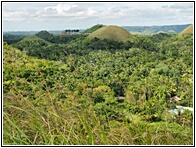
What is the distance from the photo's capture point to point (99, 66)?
8969 mm

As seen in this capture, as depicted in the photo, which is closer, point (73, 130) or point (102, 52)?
point (73, 130)

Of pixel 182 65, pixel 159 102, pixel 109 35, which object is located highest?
pixel 109 35

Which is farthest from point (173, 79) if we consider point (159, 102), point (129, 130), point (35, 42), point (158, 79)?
point (129, 130)

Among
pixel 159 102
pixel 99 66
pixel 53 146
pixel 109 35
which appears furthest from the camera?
pixel 99 66

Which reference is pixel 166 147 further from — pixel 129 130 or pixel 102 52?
pixel 102 52

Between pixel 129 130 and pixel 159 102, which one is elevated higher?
pixel 129 130

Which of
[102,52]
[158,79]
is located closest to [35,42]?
[102,52]

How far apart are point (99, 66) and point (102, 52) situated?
2.35 feet

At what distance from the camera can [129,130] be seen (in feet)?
2.93

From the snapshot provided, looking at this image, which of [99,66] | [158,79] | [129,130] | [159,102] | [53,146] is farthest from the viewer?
[158,79]

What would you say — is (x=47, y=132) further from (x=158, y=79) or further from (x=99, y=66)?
(x=158, y=79)

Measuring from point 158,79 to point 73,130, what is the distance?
9380mm

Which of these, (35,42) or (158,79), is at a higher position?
(35,42)

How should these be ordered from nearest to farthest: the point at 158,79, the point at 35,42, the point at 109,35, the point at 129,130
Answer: the point at 129,130
the point at 35,42
the point at 109,35
the point at 158,79
